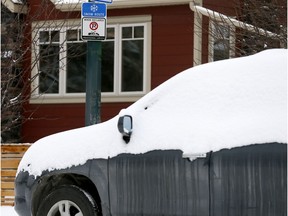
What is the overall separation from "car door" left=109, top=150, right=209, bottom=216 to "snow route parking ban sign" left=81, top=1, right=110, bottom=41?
236cm

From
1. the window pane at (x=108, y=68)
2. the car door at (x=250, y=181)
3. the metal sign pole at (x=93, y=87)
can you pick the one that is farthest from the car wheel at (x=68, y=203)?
the window pane at (x=108, y=68)

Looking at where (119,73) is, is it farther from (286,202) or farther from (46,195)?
(286,202)

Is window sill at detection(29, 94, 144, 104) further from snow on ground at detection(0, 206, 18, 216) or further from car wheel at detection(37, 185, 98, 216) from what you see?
car wheel at detection(37, 185, 98, 216)

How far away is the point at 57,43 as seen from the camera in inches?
566

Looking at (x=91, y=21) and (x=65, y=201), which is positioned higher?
(x=91, y=21)

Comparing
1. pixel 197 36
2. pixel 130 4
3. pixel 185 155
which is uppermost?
pixel 130 4

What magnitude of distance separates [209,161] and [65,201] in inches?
63.3

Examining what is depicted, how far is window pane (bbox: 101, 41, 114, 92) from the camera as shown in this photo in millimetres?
14382

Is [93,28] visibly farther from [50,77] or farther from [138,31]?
[50,77]

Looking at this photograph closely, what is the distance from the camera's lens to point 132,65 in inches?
560

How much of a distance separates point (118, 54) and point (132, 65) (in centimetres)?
41

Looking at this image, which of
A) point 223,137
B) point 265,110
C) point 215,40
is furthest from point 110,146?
point 215,40

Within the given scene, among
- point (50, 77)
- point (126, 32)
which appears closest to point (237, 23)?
point (126, 32)

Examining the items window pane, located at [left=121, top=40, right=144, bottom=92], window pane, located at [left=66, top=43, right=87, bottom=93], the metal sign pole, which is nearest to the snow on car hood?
the metal sign pole
